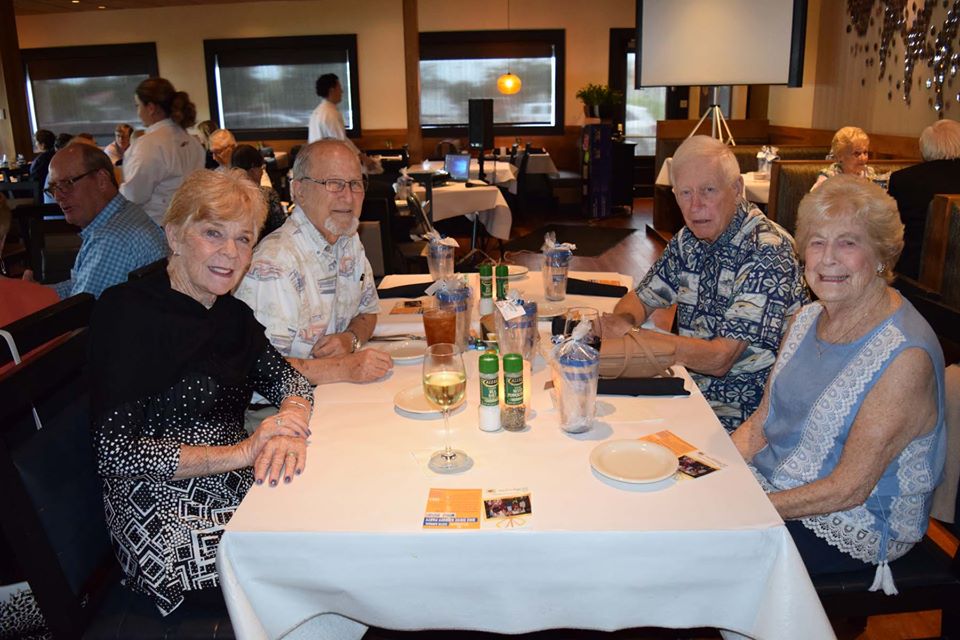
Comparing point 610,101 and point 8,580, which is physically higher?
point 610,101

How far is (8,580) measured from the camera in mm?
1657

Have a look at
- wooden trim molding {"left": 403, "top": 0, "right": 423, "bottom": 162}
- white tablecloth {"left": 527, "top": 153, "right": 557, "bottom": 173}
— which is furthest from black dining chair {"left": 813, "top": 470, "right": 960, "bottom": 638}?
white tablecloth {"left": 527, "top": 153, "right": 557, "bottom": 173}

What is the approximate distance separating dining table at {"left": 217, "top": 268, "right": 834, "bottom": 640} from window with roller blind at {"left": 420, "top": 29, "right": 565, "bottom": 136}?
11393 mm

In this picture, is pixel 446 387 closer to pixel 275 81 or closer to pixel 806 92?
pixel 806 92

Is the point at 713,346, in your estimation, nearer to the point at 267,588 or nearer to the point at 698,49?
the point at 267,588

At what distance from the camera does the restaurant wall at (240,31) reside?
472 inches

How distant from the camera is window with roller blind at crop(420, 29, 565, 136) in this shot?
39.2 feet

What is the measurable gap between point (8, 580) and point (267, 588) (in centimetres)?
78

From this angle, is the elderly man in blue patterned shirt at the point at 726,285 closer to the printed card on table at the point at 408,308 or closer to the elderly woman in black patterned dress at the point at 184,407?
the printed card on table at the point at 408,308

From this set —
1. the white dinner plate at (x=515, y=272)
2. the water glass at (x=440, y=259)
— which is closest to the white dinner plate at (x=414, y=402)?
the water glass at (x=440, y=259)

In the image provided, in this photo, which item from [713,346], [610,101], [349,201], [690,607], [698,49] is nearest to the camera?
[690,607]

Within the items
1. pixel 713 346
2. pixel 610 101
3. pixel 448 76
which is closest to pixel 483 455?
pixel 713 346

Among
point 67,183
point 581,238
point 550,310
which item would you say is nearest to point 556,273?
point 550,310

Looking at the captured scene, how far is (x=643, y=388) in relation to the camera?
1836mm
